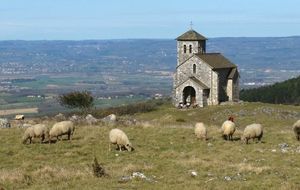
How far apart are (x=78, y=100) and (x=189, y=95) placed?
1426 cm

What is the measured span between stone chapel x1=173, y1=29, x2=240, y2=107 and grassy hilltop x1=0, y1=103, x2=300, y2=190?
34.0 metres

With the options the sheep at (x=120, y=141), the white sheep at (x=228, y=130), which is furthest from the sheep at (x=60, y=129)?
the white sheep at (x=228, y=130)

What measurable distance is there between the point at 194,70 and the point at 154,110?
7540 millimetres

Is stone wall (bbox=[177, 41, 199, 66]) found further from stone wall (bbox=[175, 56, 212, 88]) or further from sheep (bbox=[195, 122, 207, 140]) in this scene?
sheep (bbox=[195, 122, 207, 140])

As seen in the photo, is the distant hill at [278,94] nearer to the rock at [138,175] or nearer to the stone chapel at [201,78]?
the stone chapel at [201,78]

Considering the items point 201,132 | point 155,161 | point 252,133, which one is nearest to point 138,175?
point 155,161

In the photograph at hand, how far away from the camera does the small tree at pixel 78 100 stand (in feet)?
205

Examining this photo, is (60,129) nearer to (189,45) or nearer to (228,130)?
(228,130)

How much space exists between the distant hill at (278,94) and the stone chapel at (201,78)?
50.6m

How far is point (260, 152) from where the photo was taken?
25.2m

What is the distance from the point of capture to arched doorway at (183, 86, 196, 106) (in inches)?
2763

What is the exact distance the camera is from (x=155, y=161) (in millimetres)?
23344

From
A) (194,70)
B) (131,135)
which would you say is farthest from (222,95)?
(131,135)

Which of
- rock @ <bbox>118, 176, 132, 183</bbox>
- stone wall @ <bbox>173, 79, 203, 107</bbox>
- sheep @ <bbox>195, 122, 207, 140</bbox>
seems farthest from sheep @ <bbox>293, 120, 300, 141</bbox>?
stone wall @ <bbox>173, 79, 203, 107</bbox>
